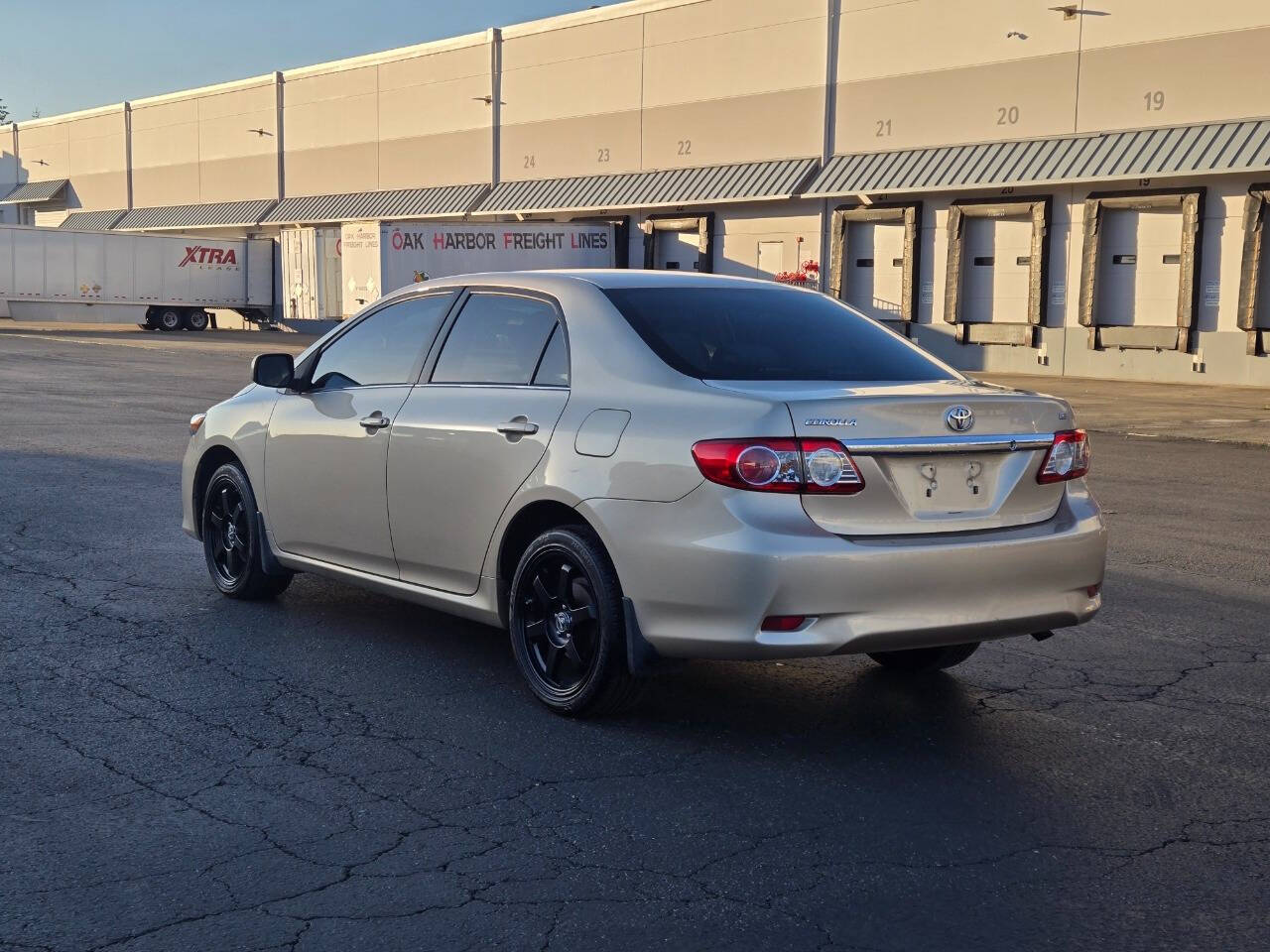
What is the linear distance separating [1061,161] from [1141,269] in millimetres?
2729

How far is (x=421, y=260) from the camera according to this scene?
41312 millimetres

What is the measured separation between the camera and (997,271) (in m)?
34.4

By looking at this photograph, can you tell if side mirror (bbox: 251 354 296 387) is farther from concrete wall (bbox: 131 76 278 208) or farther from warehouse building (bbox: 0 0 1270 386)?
concrete wall (bbox: 131 76 278 208)

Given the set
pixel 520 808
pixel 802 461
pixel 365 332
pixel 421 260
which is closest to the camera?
pixel 520 808

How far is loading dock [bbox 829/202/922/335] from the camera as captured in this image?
1409 inches

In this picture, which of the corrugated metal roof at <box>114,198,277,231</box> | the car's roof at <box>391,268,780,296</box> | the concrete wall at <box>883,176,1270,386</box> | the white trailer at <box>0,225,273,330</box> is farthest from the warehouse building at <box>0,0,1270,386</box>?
the car's roof at <box>391,268,780,296</box>

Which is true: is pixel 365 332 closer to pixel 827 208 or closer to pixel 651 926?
pixel 651 926

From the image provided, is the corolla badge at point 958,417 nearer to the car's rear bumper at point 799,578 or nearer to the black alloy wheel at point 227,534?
the car's rear bumper at point 799,578

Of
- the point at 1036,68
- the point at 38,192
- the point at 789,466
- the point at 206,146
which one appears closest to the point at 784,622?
the point at 789,466

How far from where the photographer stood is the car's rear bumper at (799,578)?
4.98 m

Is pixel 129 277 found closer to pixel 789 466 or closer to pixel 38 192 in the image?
pixel 38 192

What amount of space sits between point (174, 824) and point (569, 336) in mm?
2352

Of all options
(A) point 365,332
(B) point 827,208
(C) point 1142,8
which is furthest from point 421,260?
(A) point 365,332

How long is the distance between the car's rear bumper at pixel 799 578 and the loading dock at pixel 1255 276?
86.0ft
